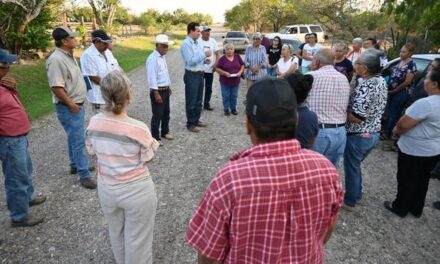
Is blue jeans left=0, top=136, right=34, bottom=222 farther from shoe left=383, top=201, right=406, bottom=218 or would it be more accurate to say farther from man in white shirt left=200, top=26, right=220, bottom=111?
man in white shirt left=200, top=26, right=220, bottom=111

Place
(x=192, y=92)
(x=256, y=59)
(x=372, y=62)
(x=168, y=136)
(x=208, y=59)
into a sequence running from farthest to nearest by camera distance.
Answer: (x=256, y=59), (x=208, y=59), (x=192, y=92), (x=168, y=136), (x=372, y=62)

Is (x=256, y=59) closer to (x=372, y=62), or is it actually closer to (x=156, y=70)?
(x=156, y=70)

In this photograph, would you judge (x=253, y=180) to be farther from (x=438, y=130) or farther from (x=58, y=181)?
(x=58, y=181)

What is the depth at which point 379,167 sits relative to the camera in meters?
5.10

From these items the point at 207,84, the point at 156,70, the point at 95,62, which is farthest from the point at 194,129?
the point at 95,62

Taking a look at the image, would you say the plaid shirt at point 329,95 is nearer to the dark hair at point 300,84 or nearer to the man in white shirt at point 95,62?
the dark hair at point 300,84

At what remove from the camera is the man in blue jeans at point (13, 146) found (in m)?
3.08

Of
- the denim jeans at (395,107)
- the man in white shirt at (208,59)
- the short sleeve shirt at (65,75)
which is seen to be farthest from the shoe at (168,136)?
the denim jeans at (395,107)

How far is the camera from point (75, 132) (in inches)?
162

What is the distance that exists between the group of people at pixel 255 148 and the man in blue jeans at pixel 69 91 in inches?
0.6

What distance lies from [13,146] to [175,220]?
6.14 feet

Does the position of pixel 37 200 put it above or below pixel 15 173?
below

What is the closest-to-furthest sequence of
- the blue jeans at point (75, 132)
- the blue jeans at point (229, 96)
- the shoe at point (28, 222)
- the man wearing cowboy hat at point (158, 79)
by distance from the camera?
the shoe at point (28, 222) → the blue jeans at point (75, 132) → the man wearing cowboy hat at point (158, 79) → the blue jeans at point (229, 96)

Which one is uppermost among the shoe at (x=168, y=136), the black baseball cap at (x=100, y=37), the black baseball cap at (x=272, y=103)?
the black baseball cap at (x=100, y=37)
